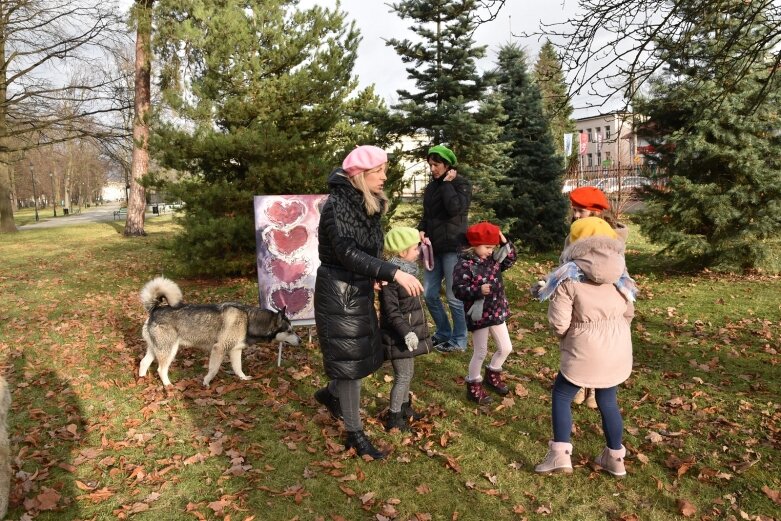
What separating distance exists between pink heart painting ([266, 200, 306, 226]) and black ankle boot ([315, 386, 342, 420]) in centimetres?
274

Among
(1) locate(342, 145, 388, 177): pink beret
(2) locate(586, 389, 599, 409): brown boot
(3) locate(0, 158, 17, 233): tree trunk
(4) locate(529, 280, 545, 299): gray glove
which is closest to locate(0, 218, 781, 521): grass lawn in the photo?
(2) locate(586, 389, 599, 409): brown boot

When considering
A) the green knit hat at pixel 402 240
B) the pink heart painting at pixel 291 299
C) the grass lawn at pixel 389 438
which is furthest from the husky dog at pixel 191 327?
the green knit hat at pixel 402 240

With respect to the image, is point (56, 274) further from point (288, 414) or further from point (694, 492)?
point (694, 492)

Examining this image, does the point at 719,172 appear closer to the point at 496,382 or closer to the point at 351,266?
the point at 496,382


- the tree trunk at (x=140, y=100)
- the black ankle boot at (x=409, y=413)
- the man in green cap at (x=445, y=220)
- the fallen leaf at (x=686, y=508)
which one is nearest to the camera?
the fallen leaf at (x=686, y=508)

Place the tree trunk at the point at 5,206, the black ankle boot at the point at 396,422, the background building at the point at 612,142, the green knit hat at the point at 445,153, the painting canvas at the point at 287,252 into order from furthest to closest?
the tree trunk at the point at 5,206 → the background building at the point at 612,142 → the painting canvas at the point at 287,252 → the green knit hat at the point at 445,153 → the black ankle boot at the point at 396,422

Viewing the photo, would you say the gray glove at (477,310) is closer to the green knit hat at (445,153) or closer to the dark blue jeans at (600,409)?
the dark blue jeans at (600,409)

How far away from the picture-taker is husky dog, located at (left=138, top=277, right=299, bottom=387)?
5.49 m

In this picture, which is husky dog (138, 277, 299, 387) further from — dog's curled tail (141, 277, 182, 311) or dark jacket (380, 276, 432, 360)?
dark jacket (380, 276, 432, 360)

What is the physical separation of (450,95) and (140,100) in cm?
1283

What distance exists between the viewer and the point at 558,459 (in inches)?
143

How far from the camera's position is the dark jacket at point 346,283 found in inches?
133

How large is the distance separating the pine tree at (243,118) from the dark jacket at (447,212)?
4.71 m

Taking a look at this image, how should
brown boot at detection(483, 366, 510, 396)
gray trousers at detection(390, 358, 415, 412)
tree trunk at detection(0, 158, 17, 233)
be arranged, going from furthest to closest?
1. tree trunk at detection(0, 158, 17, 233)
2. brown boot at detection(483, 366, 510, 396)
3. gray trousers at detection(390, 358, 415, 412)
